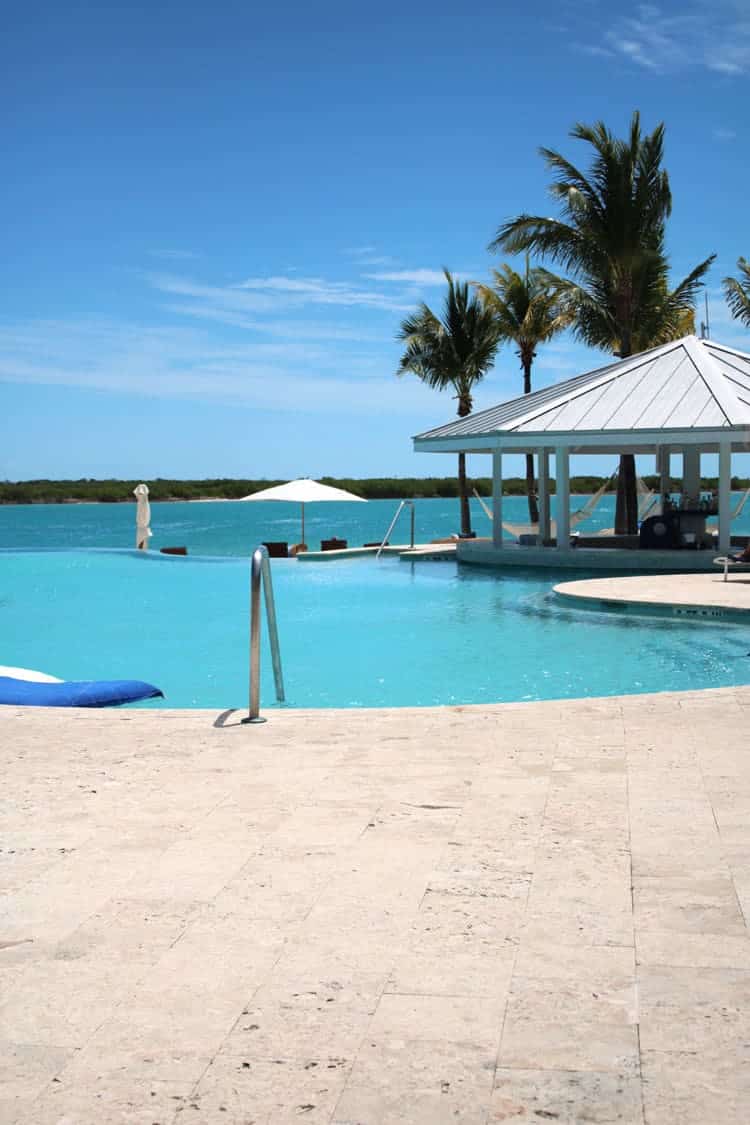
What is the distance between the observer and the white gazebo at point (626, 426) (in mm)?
18109

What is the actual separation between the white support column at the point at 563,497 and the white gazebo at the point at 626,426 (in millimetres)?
18

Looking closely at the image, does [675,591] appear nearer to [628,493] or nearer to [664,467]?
[664,467]

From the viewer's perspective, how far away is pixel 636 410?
19.2 metres

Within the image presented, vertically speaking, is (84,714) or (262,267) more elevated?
(262,267)

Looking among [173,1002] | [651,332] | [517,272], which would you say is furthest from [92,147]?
[173,1002]

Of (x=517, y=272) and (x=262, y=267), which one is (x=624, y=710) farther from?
(x=262, y=267)

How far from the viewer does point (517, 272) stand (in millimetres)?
28406

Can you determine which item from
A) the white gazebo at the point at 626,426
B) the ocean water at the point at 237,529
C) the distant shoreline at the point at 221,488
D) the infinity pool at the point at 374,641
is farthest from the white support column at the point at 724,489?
the distant shoreline at the point at 221,488

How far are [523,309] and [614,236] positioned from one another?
163 inches

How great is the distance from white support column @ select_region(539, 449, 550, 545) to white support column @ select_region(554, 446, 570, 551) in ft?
5.16

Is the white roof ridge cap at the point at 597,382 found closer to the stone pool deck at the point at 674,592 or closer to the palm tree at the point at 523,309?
the palm tree at the point at 523,309

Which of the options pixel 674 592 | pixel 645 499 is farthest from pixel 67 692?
pixel 645 499

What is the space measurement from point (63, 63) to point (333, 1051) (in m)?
17.2

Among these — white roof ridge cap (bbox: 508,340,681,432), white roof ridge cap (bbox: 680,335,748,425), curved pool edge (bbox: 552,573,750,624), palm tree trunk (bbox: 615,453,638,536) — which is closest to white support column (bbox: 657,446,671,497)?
palm tree trunk (bbox: 615,453,638,536)
